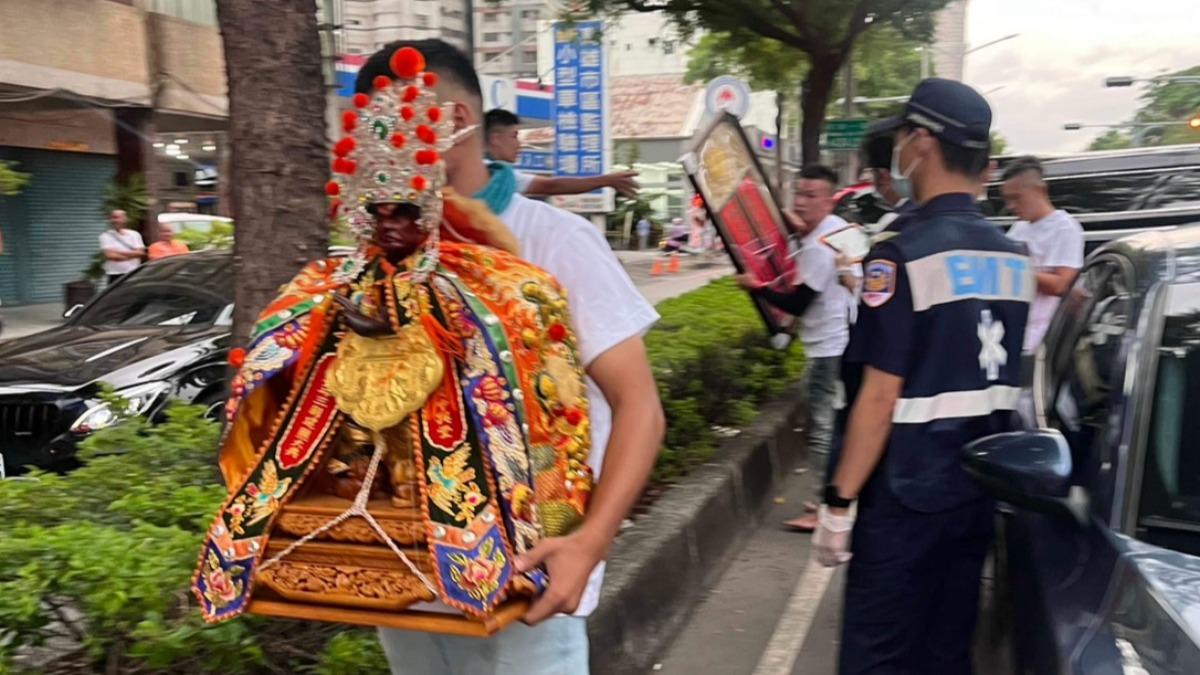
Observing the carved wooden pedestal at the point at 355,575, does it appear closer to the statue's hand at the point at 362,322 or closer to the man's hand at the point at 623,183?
the statue's hand at the point at 362,322

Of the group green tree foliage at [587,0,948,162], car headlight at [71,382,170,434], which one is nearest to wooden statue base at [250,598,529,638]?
car headlight at [71,382,170,434]

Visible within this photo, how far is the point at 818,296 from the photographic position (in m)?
5.21

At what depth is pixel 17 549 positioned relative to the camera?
8.10ft

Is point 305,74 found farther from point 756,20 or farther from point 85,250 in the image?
point 85,250

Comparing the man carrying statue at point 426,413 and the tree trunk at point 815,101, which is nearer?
the man carrying statue at point 426,413

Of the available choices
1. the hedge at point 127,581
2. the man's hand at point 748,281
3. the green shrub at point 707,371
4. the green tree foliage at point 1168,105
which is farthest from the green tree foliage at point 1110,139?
the hedge at point 127,581

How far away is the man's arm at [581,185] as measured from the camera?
153 inches

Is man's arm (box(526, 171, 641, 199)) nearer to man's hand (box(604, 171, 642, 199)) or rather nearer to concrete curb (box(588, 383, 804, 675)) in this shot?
man's hand (box(604, 171, 642, 199))

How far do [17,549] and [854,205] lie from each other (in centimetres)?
1468

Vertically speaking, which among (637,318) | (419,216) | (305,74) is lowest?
(637,318)

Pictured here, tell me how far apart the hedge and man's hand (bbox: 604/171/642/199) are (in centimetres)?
174

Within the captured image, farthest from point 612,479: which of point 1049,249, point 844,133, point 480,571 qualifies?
point 844,133

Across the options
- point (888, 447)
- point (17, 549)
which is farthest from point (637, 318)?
point (17, 549)

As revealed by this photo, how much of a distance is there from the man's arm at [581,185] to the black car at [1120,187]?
4.79 meters
